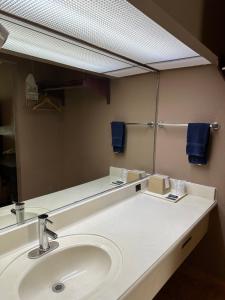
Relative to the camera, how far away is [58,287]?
40.9 inches

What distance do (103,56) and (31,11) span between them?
606 millimetres

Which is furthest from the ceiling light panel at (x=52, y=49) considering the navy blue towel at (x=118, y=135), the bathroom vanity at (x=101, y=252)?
the bathroom vanity at (x=101, y=252)

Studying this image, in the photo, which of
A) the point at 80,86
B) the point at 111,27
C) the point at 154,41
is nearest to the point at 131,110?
the point at 80,86

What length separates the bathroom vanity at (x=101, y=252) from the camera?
0.92 meters

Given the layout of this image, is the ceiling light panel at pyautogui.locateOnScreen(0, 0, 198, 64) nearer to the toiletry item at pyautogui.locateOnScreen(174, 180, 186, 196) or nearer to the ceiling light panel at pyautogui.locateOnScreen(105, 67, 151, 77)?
the ceiling light panel at pyautogui.locateOnScreen(105, 67, 151, 77)

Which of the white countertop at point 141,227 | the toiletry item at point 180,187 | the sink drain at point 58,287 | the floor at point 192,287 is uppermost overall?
the toiletry item at point 180,187

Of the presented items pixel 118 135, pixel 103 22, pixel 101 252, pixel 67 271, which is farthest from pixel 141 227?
pixel 103 22

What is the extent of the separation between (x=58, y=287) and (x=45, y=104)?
99cm

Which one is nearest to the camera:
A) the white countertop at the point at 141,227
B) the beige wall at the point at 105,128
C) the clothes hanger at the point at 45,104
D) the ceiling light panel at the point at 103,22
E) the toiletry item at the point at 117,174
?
the ceiling light panel at the point at 103,22

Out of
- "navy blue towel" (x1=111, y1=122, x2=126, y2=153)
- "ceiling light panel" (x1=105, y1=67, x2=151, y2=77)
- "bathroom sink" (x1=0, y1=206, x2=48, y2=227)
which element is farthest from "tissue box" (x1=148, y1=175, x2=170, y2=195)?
"bathroom sink" (x1=0, y1=206, x2=48, y2=227)

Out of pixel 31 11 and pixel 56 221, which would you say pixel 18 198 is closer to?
pixel 56 221

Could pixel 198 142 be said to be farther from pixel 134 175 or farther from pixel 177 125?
pixel 134 175

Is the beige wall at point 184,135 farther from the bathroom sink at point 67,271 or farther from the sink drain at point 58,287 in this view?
the sink drain at point 58,287

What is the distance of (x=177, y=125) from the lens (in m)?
1.91
